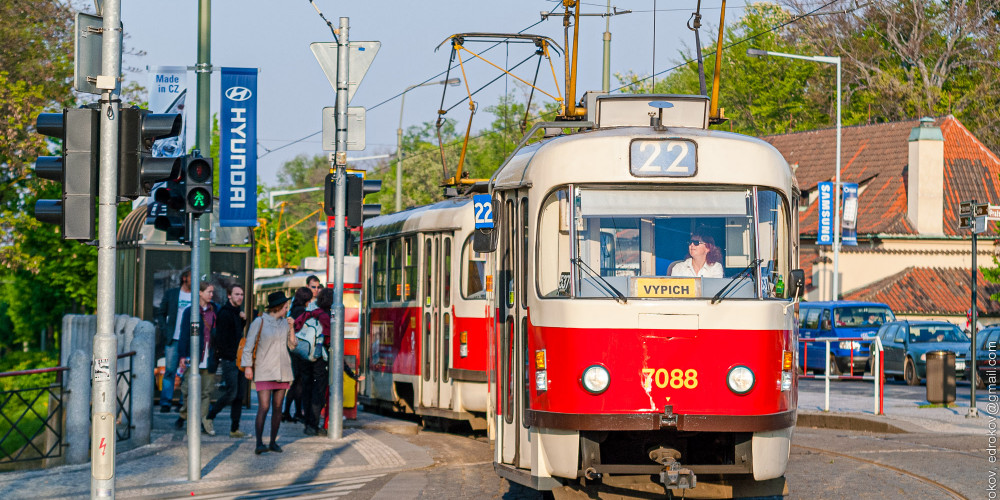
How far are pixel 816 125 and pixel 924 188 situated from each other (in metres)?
14.9

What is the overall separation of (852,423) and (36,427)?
11.0 meters

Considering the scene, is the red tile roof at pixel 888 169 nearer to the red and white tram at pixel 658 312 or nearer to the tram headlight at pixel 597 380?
the red and white tram at pixel 658 312

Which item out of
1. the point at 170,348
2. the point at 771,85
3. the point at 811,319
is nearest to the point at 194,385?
the point at 170,348

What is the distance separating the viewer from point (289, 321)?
1528 centimetres

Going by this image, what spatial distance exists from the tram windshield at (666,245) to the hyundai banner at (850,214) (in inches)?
1402

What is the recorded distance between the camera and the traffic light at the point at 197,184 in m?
12.5

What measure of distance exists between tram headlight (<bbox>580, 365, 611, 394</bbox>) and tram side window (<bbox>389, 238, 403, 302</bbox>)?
378 inches

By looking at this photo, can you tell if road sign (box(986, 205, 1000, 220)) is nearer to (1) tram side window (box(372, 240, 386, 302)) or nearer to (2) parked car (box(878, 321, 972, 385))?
(1) tram side window (box(372, 240, 386, 302))

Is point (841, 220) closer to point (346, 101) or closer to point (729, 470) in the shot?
point (346, 101)

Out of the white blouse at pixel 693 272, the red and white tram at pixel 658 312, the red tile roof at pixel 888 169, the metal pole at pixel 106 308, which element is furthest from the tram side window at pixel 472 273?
the red tile roof at pixel 888 169

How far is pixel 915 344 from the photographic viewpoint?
98.2 feet

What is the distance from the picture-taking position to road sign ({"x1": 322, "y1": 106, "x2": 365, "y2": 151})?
17.3m

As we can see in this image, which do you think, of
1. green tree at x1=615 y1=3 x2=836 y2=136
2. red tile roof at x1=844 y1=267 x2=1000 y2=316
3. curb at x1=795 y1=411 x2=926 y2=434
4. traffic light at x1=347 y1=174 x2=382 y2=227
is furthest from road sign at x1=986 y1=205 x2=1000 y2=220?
green tree at x1=615 y1=3 x2=836 y2=136

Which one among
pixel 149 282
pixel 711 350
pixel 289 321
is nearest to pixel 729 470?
pixel 711 350
